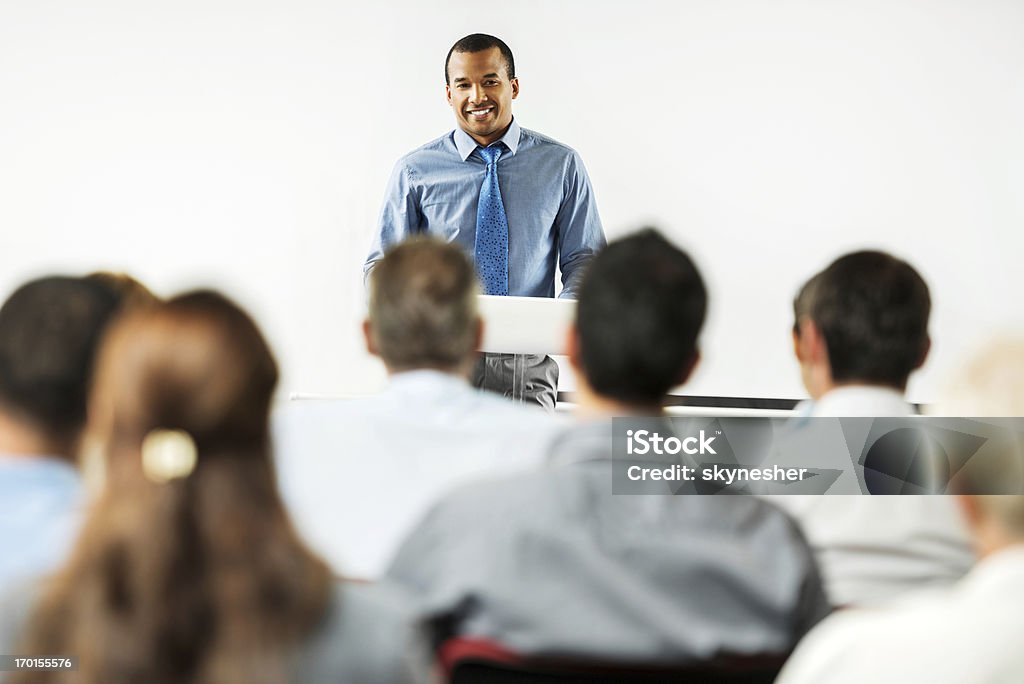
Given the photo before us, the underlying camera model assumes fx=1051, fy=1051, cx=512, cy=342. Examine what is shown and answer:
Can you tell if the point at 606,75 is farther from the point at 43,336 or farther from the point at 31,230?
the point at 43,336

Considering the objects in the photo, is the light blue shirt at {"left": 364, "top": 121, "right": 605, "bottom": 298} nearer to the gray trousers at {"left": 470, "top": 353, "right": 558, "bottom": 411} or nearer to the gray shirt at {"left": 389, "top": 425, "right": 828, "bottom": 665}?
the gray trousers at {"left": 470, "top": 353, "right": 558, "bottom": 411}

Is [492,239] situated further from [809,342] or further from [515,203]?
[809,342]

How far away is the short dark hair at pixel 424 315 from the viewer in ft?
5.23

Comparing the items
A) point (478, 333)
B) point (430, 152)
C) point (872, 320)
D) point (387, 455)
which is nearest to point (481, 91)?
point (430, 152)

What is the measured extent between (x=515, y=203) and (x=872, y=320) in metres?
2.04

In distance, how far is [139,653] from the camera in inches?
35.3

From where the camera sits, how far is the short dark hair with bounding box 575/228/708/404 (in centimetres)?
139

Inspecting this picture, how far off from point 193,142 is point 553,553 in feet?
12.7

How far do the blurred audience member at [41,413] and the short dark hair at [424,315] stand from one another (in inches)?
16.2

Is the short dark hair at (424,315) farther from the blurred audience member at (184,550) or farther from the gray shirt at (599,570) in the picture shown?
the blurred audience member at (184,550)

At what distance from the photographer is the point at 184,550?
0.91 metres

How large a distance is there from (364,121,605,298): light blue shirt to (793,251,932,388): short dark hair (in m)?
1.82

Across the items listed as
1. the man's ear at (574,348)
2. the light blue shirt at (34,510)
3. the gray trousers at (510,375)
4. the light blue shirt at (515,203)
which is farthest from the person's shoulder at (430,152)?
the light blue shirt at (34,510)

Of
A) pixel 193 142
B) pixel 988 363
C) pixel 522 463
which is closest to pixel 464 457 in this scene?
pixel 522 463
